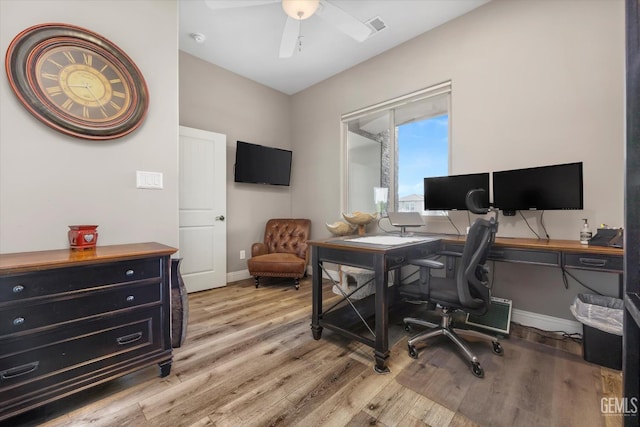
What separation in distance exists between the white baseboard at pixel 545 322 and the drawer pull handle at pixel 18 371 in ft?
11.2

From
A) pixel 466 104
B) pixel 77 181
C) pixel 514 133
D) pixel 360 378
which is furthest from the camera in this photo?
pixel 466 104

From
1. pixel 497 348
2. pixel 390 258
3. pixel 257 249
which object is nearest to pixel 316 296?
pixel 390 258

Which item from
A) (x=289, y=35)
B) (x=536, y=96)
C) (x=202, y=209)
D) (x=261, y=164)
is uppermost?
(x=289, y=35)

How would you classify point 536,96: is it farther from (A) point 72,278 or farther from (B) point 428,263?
(A) point 72,278

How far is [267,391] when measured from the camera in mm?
1533

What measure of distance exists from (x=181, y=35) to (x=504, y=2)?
3.37 m

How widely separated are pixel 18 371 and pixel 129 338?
43 centimetres

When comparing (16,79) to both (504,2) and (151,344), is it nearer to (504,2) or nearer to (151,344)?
(151,344)

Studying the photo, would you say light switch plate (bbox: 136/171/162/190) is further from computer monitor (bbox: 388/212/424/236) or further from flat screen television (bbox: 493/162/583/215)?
flat screen television (bbox: 493/162/583/215)

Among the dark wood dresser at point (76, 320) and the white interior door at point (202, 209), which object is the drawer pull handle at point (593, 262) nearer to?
the dark wood dresser at point (76, 320)

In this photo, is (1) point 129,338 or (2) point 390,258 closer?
(1) point 129,338

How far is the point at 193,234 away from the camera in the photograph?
11.0 feet

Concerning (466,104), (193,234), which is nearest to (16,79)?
(193,234)

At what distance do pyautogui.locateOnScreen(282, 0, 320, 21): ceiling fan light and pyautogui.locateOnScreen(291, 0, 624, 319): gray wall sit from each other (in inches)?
61.9
